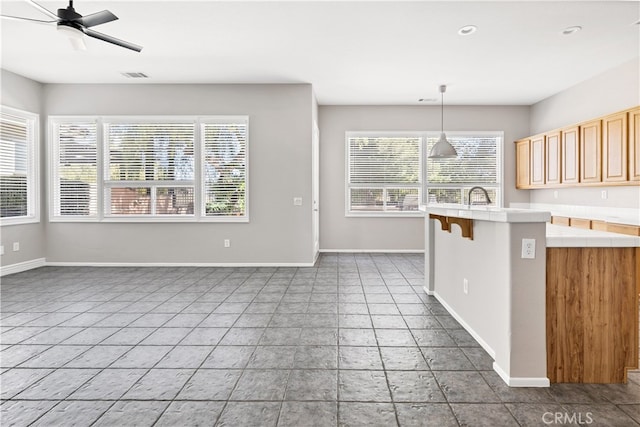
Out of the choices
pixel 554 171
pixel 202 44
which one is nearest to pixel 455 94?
pixel 554 171

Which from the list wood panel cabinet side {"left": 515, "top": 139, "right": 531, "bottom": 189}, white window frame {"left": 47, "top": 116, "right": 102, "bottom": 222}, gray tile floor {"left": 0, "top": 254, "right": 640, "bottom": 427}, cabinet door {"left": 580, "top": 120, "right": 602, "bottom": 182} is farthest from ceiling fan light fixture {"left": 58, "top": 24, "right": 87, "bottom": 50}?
wood panel cabinet side {"left": 515, "top": 139, "right": 531, "bottom": 189}

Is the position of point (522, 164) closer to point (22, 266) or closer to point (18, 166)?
point (18, 166)

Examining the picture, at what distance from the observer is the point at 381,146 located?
6.97 meters

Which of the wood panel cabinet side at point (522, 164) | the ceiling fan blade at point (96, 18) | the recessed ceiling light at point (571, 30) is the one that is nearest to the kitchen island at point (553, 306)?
the recessed ceiling light at point (571, 30)

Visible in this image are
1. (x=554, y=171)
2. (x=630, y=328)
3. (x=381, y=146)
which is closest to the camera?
(x=630, y=328)

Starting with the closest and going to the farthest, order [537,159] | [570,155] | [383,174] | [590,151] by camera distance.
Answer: [590,151]
[570,155]
[537,159]
[383,174]

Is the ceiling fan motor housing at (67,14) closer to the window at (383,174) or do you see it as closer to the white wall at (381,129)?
the white wall at (381,129)

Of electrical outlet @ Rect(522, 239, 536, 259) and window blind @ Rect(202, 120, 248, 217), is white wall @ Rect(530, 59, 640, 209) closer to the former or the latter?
electrical outlet @ Rect(522, 239, 536, 259)

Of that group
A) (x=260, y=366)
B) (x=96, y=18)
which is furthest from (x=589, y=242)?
(x=96, y=18)

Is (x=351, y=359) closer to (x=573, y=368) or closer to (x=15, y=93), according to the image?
(x=573, y=368)

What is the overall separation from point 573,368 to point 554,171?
4.61 meters

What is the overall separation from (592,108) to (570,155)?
0.78 meters

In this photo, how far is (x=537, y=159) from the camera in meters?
6.13

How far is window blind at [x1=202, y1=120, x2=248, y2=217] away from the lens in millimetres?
5652
